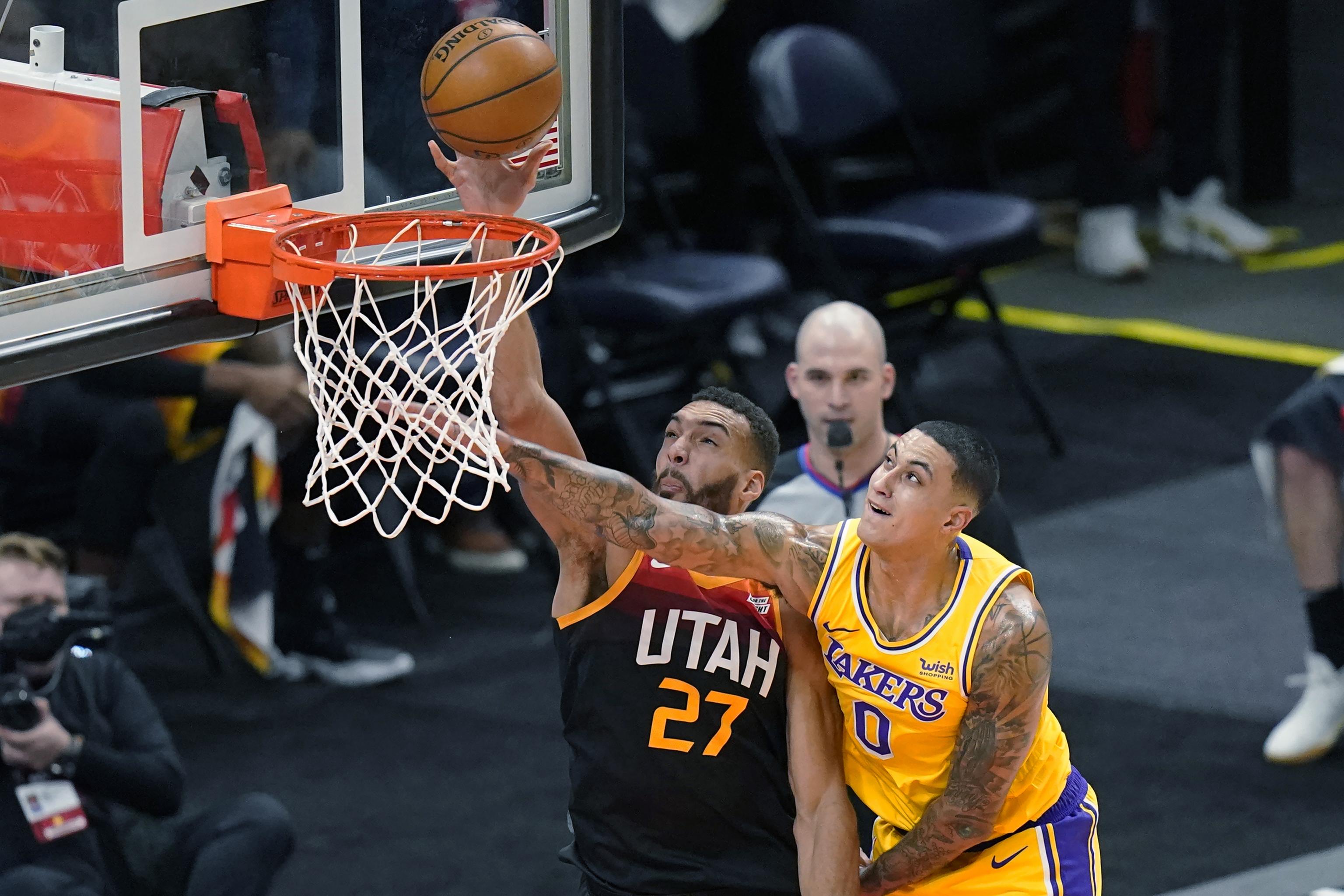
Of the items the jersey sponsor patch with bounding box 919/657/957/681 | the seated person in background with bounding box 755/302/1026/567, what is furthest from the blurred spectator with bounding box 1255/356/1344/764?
the jersey sponsor patch with bounding box 919/657/957/681

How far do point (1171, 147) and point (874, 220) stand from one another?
124 inches

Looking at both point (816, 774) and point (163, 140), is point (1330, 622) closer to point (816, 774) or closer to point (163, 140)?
point (816, 774)

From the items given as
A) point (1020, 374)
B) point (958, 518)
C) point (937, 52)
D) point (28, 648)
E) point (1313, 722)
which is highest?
point (937, 52)

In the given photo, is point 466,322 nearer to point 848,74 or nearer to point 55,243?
point 55,243

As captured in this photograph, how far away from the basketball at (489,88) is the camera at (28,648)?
5.65 ft

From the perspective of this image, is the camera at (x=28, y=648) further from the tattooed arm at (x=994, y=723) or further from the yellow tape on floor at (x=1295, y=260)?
the yellow tape on floor at (x=1295, y=260)

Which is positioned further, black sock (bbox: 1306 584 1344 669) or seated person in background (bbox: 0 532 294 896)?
black sock (bbox: 1306 584 1344 669)

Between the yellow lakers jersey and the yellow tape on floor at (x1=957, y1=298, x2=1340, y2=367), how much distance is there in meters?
5.58

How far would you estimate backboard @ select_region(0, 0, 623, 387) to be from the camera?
135 inches

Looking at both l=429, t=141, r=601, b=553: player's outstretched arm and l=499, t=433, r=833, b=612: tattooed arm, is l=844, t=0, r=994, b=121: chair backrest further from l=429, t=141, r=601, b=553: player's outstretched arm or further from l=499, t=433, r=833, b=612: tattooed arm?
l=499, t=433, r=833, b=612: tattooed arm

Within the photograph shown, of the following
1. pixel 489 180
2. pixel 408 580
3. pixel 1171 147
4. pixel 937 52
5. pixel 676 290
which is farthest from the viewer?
pixel 1171 147

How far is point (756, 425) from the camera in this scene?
12.2 ft

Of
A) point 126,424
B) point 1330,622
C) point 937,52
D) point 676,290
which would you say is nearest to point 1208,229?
point 937,52

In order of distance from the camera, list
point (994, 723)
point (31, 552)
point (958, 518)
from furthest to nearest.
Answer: point (31, 552), point (958, 518), point (994, 723)
